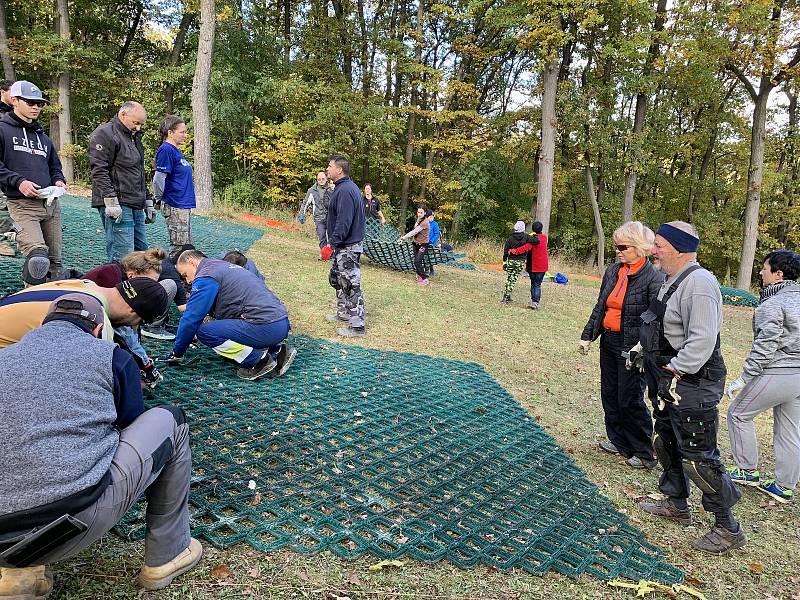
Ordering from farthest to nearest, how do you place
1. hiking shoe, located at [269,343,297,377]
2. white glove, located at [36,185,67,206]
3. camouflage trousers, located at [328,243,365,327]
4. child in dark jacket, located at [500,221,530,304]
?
child in dark jacket, located at [500,221,530,304], camouflage trousers, located at [328,243,365,327], hiking shoe, located at [269,343,297,377], white glove, located at [36,185,67,206]

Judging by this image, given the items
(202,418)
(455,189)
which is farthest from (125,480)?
(455,189)

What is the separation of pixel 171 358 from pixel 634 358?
124 inches

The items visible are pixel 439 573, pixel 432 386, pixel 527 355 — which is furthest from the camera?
pixel 527 355

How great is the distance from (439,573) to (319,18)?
21049mm

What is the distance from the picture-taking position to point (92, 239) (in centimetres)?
654

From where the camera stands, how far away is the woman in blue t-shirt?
4.88 m

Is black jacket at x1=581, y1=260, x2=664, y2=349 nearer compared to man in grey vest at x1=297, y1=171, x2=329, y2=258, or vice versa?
black jacket at x1=581, y1=260, x2=664, y2=349

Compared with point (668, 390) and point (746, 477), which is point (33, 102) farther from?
point (746, 477)

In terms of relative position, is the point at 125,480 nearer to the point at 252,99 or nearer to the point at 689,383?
the point at 689,383

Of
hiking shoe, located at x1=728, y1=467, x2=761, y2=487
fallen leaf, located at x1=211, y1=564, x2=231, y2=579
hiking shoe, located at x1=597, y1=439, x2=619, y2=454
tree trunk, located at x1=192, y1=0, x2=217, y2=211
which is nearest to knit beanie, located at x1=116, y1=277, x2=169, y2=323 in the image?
fallen leaf, located at x1=211, y1=564, x2=231, y2=579

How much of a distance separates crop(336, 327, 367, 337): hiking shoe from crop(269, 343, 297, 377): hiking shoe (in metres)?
1.21

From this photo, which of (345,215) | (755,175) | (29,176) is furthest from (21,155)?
(755,175)

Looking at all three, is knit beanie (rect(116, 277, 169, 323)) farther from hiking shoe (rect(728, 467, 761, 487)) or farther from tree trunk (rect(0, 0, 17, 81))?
tree trunk (rect(0, 0, 17, 81))

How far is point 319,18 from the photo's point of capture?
19469 millimetres
